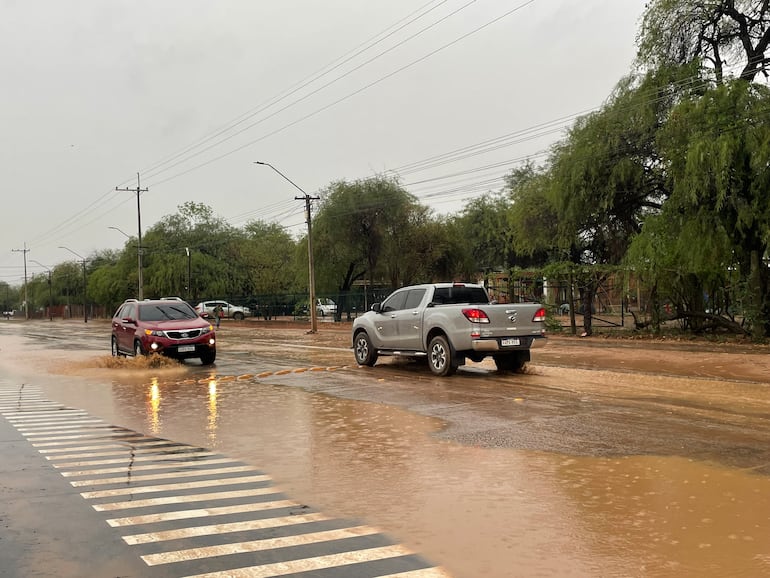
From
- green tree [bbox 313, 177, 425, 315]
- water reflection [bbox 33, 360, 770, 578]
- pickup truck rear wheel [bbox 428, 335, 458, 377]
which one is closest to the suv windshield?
pickup truck rear wheel [bbox 428, 335, 458, 377]

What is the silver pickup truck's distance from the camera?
13.9 meters

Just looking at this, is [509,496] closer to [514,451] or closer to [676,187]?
[514,451]

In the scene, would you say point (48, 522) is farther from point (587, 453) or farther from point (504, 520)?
point (587, 453)

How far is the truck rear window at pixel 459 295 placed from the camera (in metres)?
15.2

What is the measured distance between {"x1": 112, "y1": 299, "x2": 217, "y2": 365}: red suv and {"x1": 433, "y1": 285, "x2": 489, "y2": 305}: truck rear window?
22.2ft

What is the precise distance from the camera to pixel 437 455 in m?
7.36

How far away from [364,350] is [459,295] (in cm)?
298

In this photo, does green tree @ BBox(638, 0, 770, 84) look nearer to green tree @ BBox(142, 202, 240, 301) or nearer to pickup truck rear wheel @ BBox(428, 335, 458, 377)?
pickup truck rear wheel @ BBox(428, 335, 458, 377)

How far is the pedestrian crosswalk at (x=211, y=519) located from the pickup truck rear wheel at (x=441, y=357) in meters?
6.88

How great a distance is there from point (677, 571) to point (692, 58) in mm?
24228

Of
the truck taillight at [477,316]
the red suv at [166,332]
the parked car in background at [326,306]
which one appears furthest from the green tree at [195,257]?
the truck taillight at [477,316]

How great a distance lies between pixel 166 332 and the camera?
18797 mm

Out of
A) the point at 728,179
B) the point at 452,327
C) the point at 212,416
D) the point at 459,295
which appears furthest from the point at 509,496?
the point at 728,179

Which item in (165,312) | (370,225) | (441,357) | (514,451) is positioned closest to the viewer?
(514,451)
